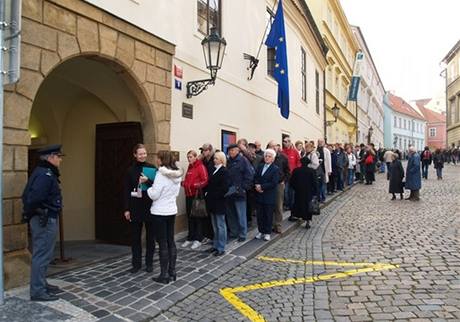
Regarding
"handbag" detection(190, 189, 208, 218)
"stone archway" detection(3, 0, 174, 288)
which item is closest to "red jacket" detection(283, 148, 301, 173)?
"stone archway" detection(3, 0, 174, 288)

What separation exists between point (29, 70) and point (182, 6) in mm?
4293

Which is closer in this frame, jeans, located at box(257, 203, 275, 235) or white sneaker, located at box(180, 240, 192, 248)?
white sneaker, located at box(180, 240, 192, 248)

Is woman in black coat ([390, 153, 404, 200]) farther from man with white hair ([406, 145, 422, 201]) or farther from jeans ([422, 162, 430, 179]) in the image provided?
jeans ([422, 162, 430, 179])

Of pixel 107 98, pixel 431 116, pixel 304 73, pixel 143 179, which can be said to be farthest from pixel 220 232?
pixel 431 116

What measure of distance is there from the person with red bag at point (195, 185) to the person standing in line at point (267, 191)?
1.12m

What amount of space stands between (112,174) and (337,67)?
2456 cm

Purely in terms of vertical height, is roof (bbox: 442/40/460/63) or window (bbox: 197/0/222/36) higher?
A: roof (bbox: 442/40/460/63)

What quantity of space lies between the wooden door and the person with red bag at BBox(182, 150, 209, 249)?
3.70ft

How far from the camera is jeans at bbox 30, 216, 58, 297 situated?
477 cm

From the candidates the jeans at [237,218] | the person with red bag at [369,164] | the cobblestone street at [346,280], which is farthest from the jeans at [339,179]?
the jeans at [237,218]

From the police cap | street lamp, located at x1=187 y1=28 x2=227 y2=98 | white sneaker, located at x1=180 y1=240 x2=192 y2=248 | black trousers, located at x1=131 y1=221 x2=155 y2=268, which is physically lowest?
white sneaker, located at x1=180 y1=240 x2=192 y2=248

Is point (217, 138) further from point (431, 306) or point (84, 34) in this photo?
point (431, 306)

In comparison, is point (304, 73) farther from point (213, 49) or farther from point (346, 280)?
point (346, 280)

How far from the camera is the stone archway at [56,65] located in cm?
513
